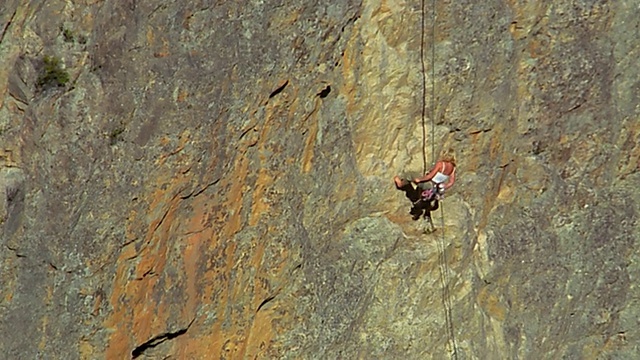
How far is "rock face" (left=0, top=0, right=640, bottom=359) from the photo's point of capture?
9.48 metres

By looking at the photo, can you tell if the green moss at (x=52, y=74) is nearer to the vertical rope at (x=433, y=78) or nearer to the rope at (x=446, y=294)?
the vertical rope at (x=433, y=78)

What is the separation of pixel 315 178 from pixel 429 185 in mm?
2145

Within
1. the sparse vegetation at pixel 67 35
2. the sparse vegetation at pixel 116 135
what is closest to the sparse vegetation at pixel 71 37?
the sparse vegetation at pixel 67 35

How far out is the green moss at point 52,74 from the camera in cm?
929

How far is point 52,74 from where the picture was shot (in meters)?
9.30

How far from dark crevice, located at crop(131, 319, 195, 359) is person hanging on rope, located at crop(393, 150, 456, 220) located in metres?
4.39

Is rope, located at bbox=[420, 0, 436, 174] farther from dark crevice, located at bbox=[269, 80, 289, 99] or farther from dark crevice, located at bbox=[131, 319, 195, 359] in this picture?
dark crevice, located at bbox=[131, 319, 195, 359]

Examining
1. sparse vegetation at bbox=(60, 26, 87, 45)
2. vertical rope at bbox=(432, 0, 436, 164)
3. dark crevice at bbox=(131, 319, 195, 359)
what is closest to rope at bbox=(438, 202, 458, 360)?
vertical rope at bbox=(432, 0, 436, 164)

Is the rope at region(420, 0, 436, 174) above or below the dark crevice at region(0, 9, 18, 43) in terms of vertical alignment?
below

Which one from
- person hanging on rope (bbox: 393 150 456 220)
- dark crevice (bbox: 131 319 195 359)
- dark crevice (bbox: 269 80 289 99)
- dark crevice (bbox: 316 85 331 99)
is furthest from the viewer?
person hanging on rope (bbox: 393 150 456 220)

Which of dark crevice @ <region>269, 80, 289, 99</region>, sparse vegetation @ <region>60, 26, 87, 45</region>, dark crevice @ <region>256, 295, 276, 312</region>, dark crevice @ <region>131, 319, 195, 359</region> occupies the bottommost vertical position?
dark crevice @ <region>256, 295, 276, 312</region>

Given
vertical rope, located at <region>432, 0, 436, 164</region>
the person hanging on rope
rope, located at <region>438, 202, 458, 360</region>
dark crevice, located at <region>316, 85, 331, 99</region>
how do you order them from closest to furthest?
1. dark crevice, located at <region>316, 85, 331, 99</region>
2. vertical rope, located at <region>432, 0, 436, 164</region>
3. the person hanging on rope
4. rope, located at <region>438, 202, 458, 360</region>

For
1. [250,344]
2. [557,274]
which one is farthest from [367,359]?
[557,274]

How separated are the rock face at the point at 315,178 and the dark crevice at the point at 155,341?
0.04m
